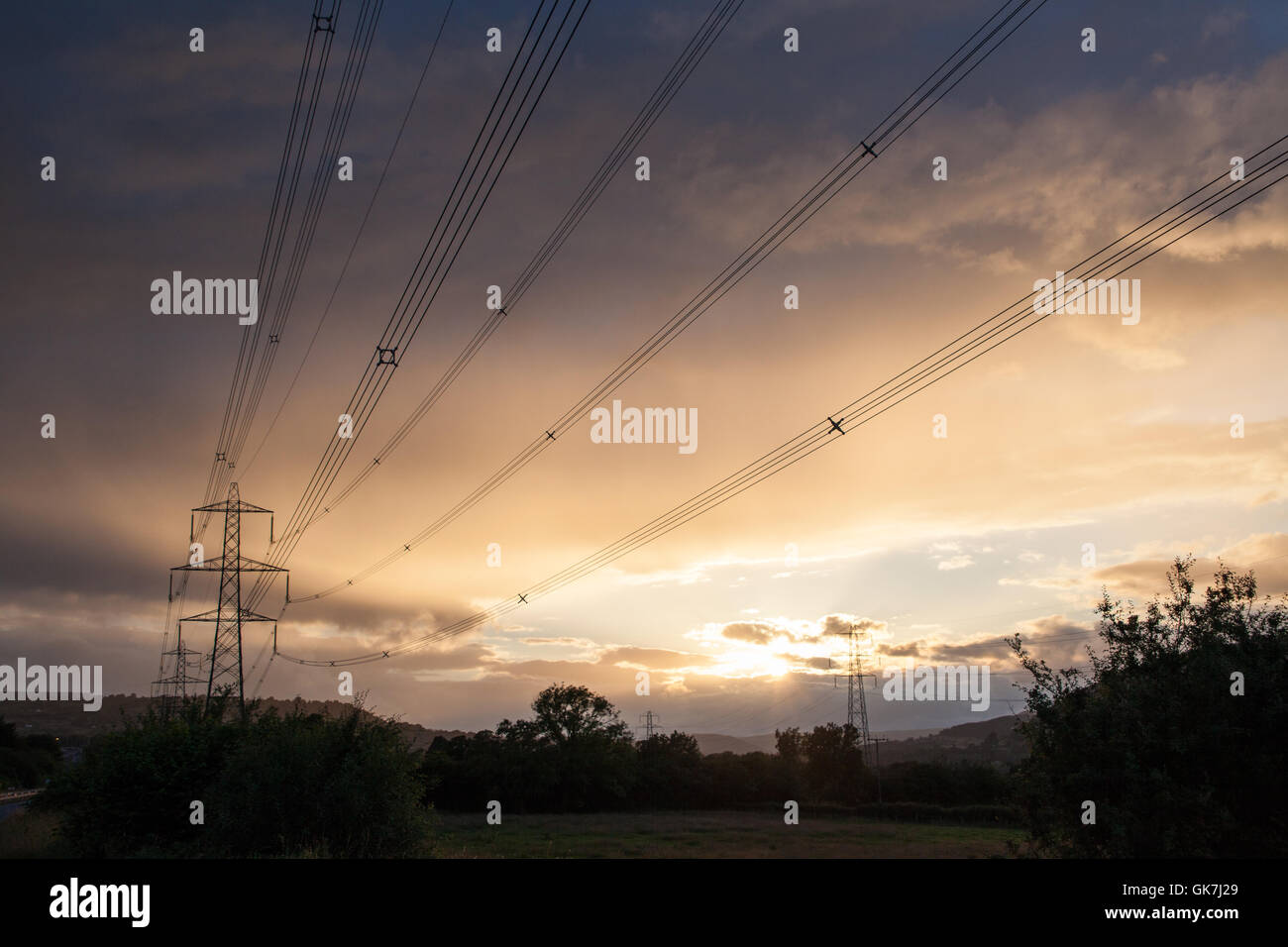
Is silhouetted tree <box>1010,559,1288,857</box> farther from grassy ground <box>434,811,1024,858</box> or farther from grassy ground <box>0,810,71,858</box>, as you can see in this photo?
grassy ground <box>0,810,71,858</box>

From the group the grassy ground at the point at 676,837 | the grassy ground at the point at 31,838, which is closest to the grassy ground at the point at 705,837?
the grassy ground at the point at 676,837

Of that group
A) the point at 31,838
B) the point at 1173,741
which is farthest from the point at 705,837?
the point at 1173,741

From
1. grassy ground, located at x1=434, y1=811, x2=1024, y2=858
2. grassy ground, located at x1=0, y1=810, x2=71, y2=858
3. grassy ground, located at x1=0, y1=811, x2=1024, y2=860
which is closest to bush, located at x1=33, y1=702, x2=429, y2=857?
grassy ground, located at x1=0, y1=810, x2=71, y2=858

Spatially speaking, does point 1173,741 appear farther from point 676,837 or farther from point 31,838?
point 676,837

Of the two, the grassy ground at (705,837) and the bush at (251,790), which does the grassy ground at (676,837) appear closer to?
the grassy ground at (705,837)

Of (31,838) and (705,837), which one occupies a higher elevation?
(31,838)

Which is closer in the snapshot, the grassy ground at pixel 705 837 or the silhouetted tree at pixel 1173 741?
the silhouetted tree at pixel 1173 741
